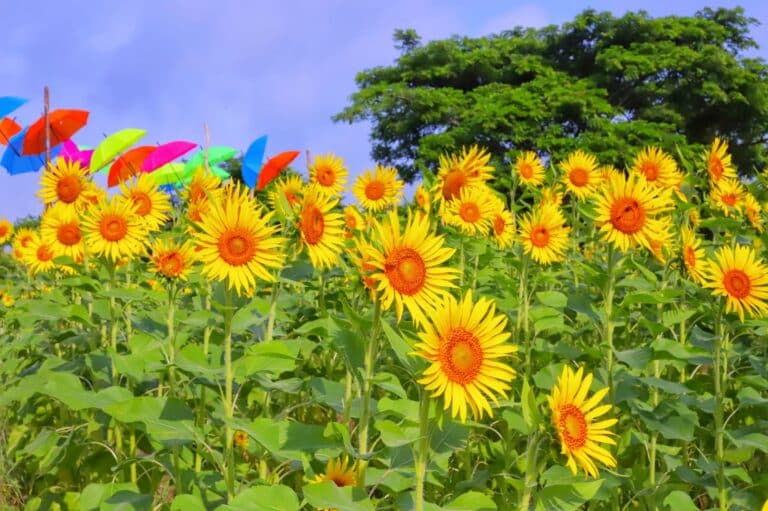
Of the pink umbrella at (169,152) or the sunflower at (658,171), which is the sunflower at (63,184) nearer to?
the sunflower at (658,171)

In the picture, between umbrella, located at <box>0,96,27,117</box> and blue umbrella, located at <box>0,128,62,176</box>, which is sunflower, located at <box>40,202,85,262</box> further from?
blue umbrella, located at <box>0,128,62,176</box>

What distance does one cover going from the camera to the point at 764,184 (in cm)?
447

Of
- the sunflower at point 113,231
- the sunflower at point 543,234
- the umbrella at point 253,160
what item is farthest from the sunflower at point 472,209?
the umbrella at point 253,160

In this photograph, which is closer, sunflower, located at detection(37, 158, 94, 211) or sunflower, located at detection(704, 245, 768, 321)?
sunflower, located at detection(704, 245, 768, 321)

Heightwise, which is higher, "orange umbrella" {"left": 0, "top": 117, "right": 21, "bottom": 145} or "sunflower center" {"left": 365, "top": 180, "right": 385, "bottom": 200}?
"orange umbrella" {"left": 0, "top": 117, "right": 21, "bottom": 145}

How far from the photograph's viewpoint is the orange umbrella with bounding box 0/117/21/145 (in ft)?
46.4

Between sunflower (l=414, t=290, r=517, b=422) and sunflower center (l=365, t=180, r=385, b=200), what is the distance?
114 inches

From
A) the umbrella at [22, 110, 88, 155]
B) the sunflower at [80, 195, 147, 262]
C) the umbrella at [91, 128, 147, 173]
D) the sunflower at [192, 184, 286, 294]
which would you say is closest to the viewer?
the sunflower at [192, 184, 286, 294]

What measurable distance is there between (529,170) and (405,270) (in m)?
3.34

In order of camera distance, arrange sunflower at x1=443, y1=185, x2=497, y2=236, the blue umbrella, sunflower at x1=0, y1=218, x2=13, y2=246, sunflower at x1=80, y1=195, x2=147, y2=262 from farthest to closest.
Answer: the blue umbrella
sunflower at x1=0, y1=218, x2=13, y2=246
sunflower at x1=443, y1=185, x2=497, y2=236
sunflower at x1=80, y1=195, x2=147, y2=262

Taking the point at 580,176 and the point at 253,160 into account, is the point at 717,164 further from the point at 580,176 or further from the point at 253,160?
the point at 253,160

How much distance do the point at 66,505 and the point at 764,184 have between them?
383 cm

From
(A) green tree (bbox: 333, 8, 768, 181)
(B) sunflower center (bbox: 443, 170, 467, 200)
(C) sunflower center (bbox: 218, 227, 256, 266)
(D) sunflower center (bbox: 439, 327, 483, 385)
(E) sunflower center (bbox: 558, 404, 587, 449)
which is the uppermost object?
(A) green tree (bbox: 333, 8, 768, 181)

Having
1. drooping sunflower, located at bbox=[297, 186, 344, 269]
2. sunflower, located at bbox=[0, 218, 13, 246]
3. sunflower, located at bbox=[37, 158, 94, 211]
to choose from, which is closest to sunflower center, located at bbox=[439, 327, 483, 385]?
drooping sunflower, located at bbox=[297, 186, 344, 269]
